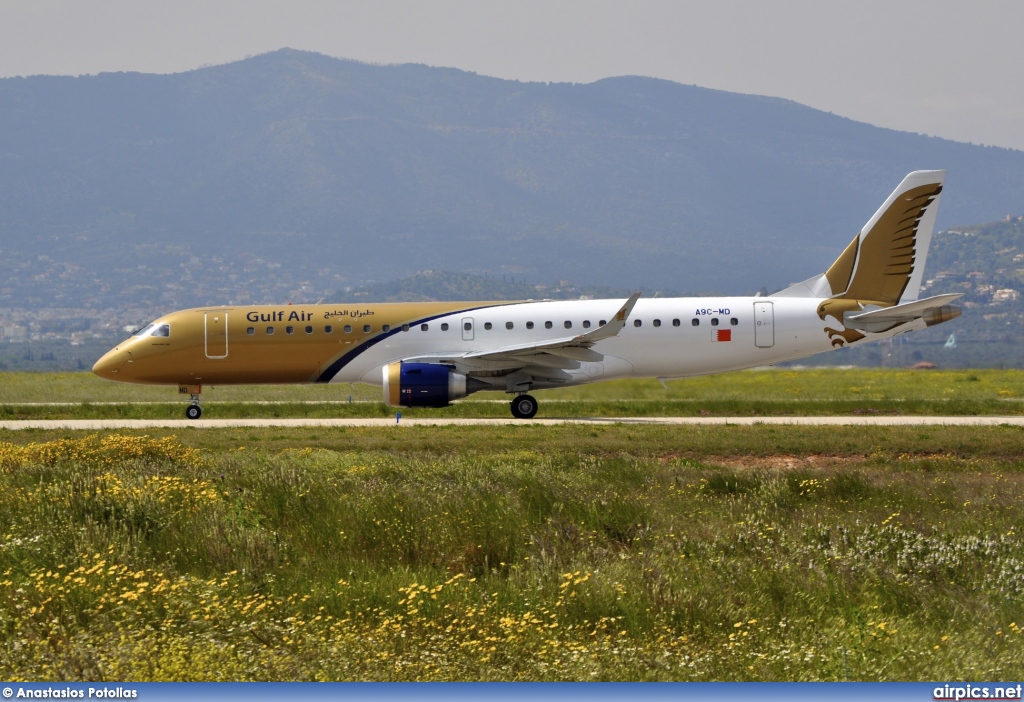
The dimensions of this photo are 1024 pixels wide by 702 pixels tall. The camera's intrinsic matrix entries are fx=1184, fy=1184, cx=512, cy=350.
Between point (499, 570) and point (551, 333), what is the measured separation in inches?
763

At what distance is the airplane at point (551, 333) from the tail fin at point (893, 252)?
1.1 inches

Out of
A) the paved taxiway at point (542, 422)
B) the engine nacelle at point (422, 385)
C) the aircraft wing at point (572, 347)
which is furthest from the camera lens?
the engine nacelle at point (422, 385)

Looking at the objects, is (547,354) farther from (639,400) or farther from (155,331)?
(155,331)

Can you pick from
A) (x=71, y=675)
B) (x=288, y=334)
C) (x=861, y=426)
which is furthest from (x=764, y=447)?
(x=71, y=675)

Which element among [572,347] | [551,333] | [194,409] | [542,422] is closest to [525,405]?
[542,422]

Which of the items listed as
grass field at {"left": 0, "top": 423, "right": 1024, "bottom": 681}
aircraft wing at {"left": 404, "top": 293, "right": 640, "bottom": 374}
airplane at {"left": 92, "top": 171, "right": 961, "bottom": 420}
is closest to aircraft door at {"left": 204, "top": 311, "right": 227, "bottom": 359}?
airplane at {"left": 92, "top": 171, "right": 961, "bottom": 420}

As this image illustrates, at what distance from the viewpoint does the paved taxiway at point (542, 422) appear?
98.2 ft

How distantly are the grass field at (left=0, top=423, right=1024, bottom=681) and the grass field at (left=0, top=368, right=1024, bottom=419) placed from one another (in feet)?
44.4

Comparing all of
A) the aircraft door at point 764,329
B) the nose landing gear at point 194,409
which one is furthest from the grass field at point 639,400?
the aircraft door at point 764,329

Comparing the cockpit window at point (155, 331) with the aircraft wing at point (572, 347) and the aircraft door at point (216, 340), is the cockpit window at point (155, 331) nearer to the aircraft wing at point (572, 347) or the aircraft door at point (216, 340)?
the aircraft door at point (216, 340)

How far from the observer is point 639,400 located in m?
34.6

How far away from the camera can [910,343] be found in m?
160

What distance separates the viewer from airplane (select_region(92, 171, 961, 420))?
3212cm

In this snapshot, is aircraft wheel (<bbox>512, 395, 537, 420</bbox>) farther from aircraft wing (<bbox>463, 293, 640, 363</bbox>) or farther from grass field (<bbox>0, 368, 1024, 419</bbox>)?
aircraft wing (<bbox>463, 293, 640, 363</bbox>)
